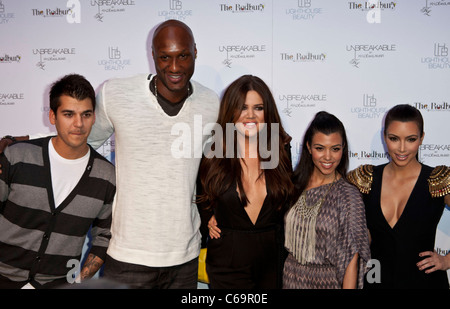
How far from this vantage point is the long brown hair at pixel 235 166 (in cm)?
238

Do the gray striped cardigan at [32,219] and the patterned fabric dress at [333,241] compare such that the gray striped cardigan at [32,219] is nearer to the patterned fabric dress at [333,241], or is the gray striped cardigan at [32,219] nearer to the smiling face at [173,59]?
the smiling face at [173,59]

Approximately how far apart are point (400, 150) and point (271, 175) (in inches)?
32.3

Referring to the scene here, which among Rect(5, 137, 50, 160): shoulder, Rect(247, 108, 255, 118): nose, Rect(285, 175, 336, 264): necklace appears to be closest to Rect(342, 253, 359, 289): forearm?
Rect(285, 175, 336, 264): necklace

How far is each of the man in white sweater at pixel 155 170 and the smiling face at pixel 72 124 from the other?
0.12m

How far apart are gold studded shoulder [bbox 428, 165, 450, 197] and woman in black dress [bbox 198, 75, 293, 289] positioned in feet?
2.88

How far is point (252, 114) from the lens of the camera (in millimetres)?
2418

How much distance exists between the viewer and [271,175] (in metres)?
2.43

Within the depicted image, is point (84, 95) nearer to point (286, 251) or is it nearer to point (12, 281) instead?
point (12, 281)

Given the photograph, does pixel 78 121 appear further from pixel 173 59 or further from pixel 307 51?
pixel 307 51

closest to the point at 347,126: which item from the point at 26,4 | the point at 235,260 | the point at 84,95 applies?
the point at 235,260

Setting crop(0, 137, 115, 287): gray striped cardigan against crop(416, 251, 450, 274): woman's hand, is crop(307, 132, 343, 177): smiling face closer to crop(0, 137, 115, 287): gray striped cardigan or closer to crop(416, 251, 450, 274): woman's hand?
crop(416, 251, 450, 274): woman's hand

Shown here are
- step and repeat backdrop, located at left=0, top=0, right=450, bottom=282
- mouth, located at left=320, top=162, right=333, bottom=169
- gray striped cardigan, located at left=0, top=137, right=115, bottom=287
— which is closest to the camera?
gray striped cardigan, located at left=0, top=137, right=115, bottom=287

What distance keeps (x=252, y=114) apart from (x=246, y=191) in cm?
50

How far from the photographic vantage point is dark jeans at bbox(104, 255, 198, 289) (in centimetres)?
213
